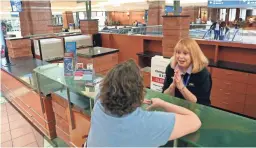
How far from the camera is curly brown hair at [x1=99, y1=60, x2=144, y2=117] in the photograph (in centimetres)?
97

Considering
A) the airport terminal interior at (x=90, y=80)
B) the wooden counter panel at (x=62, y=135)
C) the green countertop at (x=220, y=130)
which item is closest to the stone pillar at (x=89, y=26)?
the airport terminal interior at (x=90, y=80)

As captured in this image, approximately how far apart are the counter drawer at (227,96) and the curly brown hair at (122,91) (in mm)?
3100

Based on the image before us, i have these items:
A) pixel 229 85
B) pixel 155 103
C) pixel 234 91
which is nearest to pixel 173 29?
pixel 229 85

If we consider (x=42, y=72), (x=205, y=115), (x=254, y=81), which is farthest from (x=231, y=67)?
(x=42, y=72)

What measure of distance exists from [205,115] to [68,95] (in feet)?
4.92

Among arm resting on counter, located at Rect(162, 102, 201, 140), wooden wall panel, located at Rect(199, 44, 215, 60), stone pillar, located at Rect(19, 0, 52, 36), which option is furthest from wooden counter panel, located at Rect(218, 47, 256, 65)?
stone pillar, located at Rect(19, 0, 52, 36)

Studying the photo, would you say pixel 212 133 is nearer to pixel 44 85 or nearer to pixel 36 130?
pixel 44 85

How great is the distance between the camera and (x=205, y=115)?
1.33m

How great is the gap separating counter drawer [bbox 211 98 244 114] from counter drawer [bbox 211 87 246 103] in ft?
0.18

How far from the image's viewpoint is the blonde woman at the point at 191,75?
169cm

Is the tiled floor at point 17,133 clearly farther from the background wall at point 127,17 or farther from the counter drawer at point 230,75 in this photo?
the background wall at point 127,17

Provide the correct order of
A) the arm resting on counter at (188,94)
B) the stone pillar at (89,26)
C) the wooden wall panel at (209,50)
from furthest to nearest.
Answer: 1. the stone pillar at (89,26)
2. the wooden wall panel at (209,50)
3. the arm resting on counter at (188,94)

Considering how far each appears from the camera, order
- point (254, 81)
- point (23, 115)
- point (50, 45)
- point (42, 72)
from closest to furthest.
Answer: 1. point (42, 72)
2. point (254, 81)
3. point (23, 115)
4. point (50, 45)

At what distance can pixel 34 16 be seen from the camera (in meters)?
7.01
